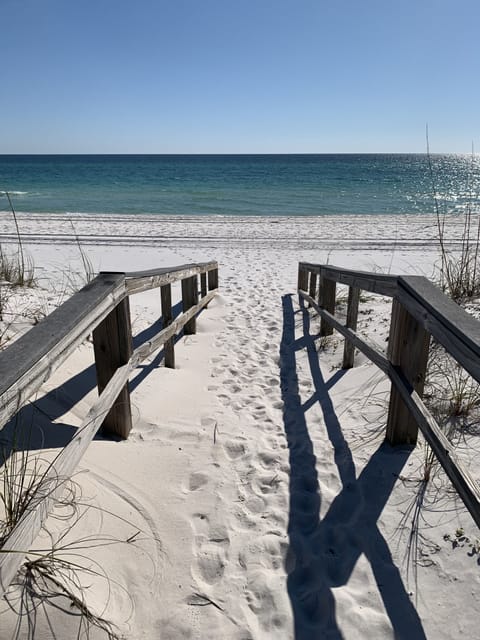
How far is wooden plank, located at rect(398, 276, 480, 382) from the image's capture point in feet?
5.48

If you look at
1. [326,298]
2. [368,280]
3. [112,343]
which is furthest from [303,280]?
[112,343]

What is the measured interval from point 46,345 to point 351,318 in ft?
10.3

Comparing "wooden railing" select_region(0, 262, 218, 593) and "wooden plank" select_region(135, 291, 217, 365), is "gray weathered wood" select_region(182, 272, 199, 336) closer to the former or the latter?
"wooden plank" select_region(135, 291, 217, 365)

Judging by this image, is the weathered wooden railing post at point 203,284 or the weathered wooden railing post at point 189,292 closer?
the weathered wooden railing post at point 189,292

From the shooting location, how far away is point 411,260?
11188 millimetres

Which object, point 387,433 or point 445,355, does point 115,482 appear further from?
point 445,355

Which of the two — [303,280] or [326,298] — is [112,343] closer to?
[326,298]

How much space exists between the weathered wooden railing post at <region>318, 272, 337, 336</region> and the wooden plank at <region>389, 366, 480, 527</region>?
291 cm

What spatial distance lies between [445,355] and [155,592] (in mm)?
3116

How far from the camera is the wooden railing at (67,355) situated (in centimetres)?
142

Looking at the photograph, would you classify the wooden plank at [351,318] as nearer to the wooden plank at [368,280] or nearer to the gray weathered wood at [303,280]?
the wooden plank at [368,280]

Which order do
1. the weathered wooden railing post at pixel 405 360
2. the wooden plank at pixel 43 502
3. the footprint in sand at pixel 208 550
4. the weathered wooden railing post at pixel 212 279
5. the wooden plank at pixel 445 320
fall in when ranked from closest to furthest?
the wooden plank at pixel 43 502 < the wooden plank at pixel 445 320 < the footprint in sand at pixel 208 550 < the weathered wooden railing post at pixel 405 360 < the weathered wooden railing post at pixel 212 279

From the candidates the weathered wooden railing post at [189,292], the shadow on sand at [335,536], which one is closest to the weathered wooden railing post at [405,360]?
the shadow on sand at [335,536]

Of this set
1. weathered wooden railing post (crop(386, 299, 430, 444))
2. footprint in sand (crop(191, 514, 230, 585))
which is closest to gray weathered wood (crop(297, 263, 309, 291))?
weathered wooden railing post (crop(386, 299, 430, 444))
